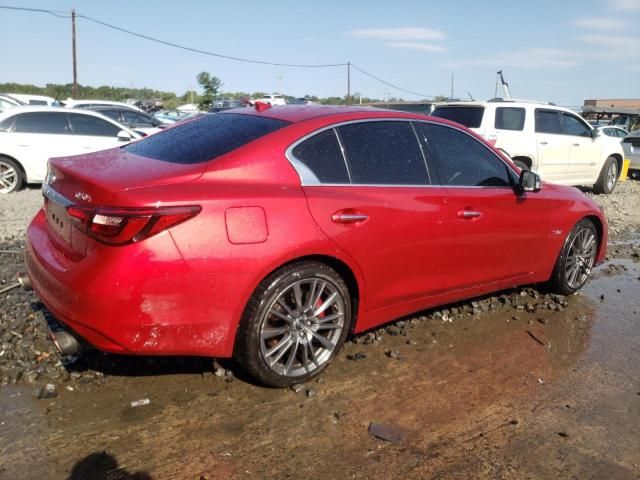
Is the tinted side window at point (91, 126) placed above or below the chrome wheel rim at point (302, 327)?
above

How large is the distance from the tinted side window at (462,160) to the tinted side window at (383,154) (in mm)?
185

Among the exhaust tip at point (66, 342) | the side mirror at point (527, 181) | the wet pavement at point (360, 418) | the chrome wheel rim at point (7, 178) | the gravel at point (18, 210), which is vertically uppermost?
the side mirror at point (527, 181)

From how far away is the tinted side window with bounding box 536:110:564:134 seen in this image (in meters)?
10.8

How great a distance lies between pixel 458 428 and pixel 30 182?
9.21 meters

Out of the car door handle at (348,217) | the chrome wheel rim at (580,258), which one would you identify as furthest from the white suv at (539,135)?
the car door handle at (348,217)

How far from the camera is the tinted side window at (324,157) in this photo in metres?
3.54

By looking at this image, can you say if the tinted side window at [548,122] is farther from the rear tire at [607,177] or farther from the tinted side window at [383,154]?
the tinted side window at [383,154]

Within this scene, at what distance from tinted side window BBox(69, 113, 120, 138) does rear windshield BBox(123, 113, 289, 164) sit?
736cm

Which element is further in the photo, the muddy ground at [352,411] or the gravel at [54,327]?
the gravel at [54,327]

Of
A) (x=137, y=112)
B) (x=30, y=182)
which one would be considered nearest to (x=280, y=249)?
(x=30, y=182)

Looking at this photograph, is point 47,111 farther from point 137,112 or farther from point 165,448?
point 165,448

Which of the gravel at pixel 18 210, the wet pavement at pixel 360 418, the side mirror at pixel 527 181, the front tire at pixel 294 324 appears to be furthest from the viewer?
the gravel at pixel 18 210

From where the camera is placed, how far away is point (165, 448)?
9.53 feet

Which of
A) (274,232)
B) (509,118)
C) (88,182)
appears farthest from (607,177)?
(88,182)
